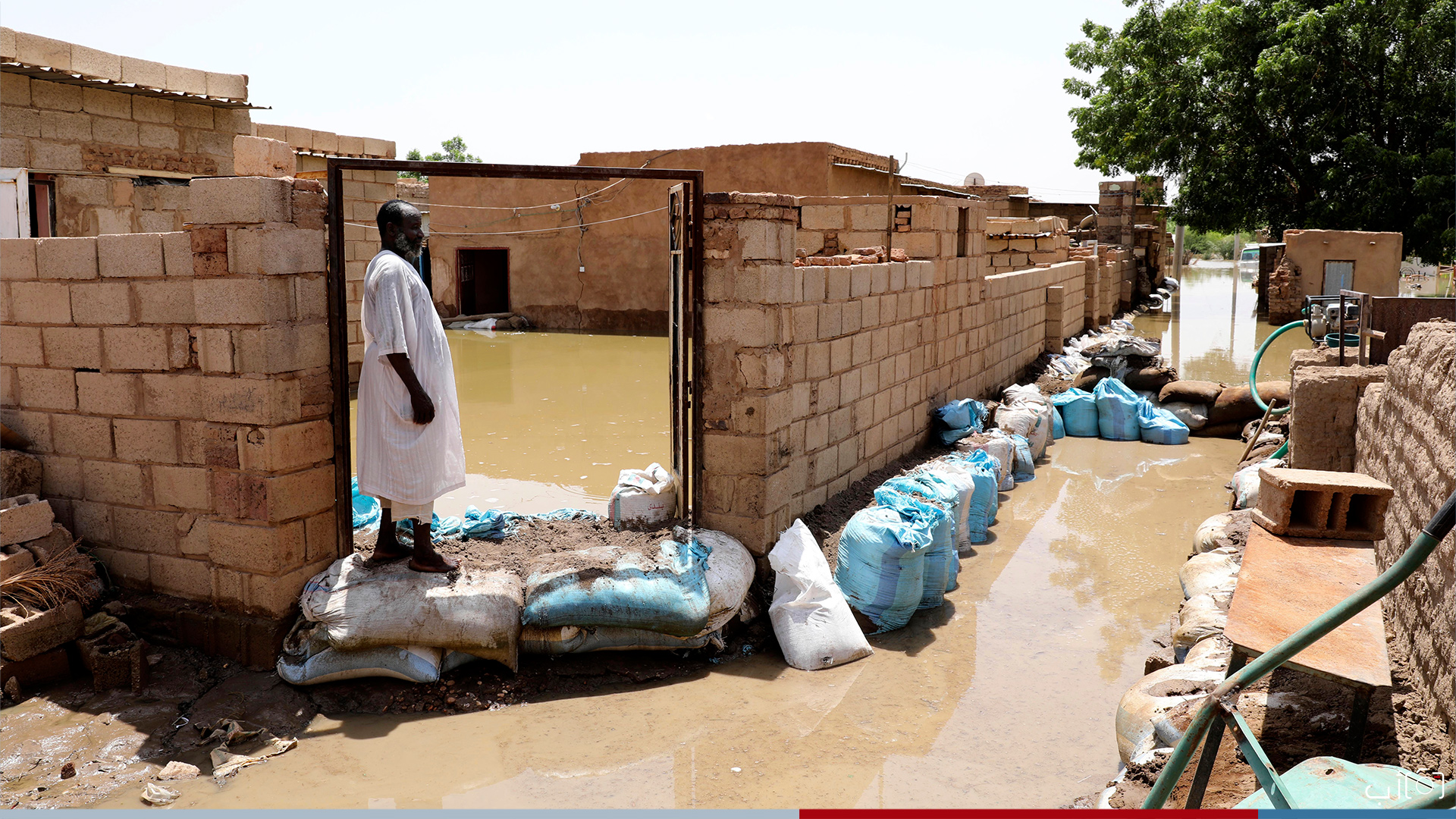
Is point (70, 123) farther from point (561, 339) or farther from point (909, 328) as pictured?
point (561, 339)

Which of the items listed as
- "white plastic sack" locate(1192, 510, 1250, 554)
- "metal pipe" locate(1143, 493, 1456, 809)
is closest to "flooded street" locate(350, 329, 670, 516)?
"white plastic sack" locate(1192, 510, 1250, 554)

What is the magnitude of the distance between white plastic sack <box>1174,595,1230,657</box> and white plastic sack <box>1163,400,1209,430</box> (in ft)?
22.1

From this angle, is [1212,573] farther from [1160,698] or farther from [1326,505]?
[1160,698]

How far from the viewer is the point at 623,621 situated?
4.73 m

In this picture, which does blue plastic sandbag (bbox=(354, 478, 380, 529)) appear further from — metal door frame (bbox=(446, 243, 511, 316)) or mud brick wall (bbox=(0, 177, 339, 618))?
metal door frame (bbox=(446, 243, 511, 316))

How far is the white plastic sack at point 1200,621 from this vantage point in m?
4.65

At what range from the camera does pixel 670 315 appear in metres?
6.00

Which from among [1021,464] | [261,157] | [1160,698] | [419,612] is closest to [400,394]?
[419,612]

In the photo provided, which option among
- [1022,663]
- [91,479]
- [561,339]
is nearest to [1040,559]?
[1022,663]

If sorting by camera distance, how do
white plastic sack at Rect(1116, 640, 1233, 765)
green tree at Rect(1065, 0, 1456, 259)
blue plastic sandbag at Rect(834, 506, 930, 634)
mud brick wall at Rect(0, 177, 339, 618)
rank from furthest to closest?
green tree at Rect(1065, 0, 1456, 259) < blue plastic sandbag at Rect(834, 506, 930, 634) < mud brick wall at Rect(0, 177, 339, 618) < white plastic sack at Rect(1116, 640, 1233, 765)

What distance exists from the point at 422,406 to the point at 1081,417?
8.43 m

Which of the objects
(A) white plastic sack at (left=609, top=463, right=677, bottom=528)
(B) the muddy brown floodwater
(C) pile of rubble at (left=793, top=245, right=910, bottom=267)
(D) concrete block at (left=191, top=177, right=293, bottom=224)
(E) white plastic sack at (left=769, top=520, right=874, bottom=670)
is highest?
(D) concrete block at (left=191, top=177, right=293, bottom=224)

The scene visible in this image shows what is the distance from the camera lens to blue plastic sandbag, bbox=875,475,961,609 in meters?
5.73

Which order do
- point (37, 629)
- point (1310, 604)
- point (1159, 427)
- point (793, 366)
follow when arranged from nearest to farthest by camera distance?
point (1310, 604) → point (37, 629) → point (793, 366) → point (1159, 427)
